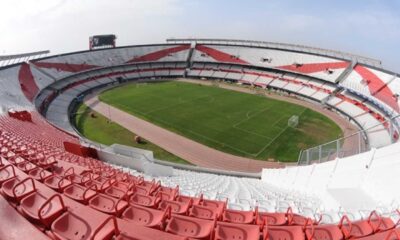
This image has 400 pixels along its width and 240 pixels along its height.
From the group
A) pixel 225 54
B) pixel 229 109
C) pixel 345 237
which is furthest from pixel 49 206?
pixel 225 54

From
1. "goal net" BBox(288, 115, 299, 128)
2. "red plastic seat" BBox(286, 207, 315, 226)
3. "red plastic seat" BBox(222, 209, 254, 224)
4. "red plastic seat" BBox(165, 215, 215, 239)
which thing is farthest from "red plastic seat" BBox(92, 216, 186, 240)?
"goal net" BBox(288, 115, 299, 128)

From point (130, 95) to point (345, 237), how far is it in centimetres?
5130

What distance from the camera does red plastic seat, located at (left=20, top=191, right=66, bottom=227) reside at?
15.6 ft

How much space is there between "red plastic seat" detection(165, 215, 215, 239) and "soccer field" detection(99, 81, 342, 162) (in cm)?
2748

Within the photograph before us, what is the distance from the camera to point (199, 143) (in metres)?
34.6

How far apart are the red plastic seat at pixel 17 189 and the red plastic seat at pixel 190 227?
120 inches

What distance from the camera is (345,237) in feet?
17.1

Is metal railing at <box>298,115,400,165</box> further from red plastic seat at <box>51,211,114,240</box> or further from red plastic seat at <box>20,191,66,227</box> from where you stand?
red plastic seat at <box>20,191,66,227</box>

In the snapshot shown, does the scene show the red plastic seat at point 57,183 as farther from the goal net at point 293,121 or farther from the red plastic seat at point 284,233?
the goal net at point 293,121

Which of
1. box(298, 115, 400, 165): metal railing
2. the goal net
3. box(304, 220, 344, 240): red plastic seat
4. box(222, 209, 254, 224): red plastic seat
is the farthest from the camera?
the goal net

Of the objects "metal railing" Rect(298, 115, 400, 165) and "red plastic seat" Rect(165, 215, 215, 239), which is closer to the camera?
"red plastic seat" Rect(165, 215, 215, 239)

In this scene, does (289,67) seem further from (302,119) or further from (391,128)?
(391,128)

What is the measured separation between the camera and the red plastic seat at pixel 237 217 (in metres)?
5.98

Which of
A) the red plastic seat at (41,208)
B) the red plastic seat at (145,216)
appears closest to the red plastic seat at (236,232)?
the red plastic seat at (145,216)
